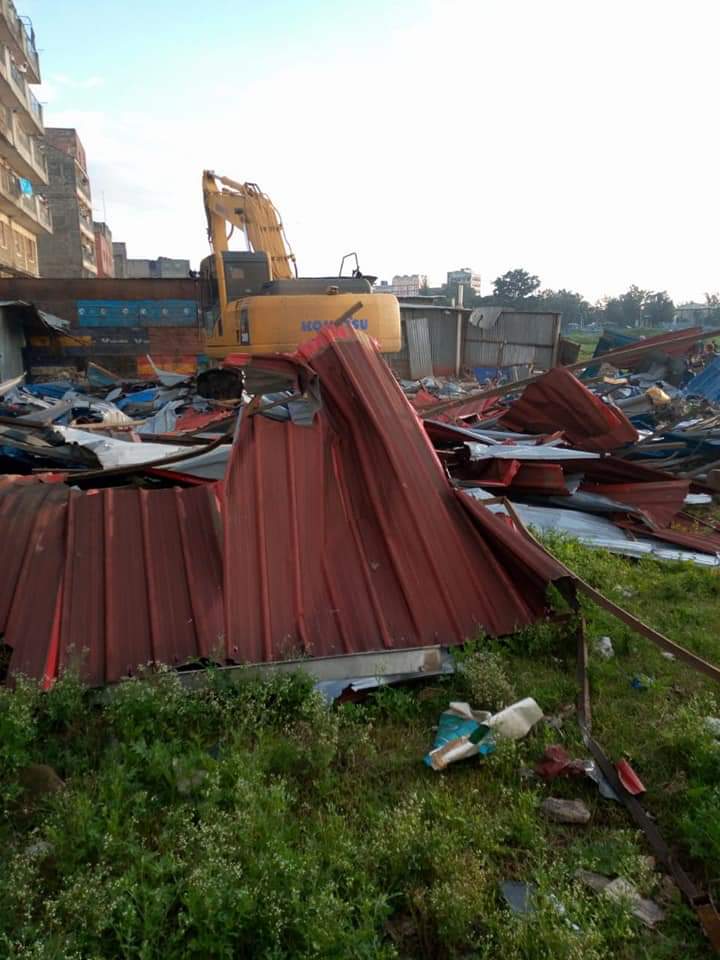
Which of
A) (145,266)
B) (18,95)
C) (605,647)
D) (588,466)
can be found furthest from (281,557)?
(145,266)

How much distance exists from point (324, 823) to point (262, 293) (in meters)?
11.3

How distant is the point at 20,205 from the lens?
31078 millimetres

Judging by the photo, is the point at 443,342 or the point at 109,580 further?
the point at 443,342

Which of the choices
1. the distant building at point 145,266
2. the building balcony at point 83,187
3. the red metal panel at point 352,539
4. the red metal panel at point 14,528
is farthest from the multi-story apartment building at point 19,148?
the red metal panel at point 352,539

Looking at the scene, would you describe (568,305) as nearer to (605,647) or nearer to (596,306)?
(596,306)

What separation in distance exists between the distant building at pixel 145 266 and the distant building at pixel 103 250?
207cm

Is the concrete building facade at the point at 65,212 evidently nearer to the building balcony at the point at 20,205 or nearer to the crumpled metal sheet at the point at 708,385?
the building balcony at the point at 20,205

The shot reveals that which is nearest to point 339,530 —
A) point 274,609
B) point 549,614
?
point 274,609

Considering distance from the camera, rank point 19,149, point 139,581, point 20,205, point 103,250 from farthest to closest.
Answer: point 103,250 → point 20,205 → point 19,149 → point 139,581

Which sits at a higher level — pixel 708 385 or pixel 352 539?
pixel 708 385

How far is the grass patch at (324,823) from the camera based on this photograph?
1835 millimetres

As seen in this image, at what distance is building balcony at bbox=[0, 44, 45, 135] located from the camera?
1105 inches

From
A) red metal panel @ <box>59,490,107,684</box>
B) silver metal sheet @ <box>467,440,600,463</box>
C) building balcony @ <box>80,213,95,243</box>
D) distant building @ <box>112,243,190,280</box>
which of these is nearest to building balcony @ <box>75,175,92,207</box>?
building balcony @ <box>80,213,95,243</box>

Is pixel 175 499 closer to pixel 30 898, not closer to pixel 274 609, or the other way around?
pixel 274 609
